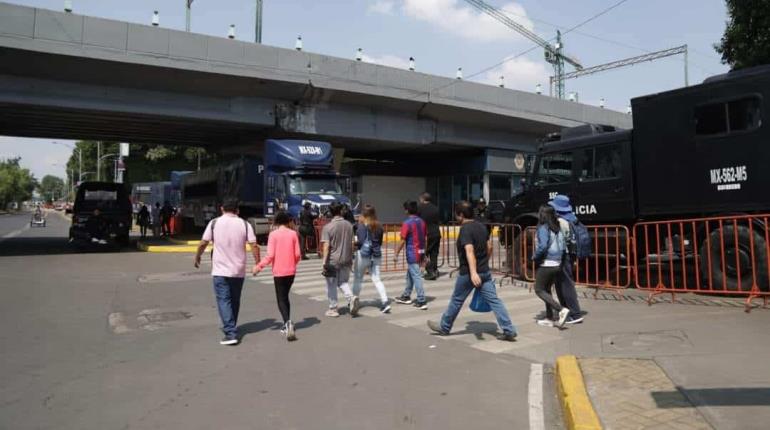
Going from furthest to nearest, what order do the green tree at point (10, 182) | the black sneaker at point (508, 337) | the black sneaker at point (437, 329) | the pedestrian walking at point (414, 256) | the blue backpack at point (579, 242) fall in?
the green tree at point (10, 182)
the pedestrian walking at point (414, 256)
the blue backpack at point (579, 242)
the black sneaker at point (437, 329)
the black sneaker at point (508, 337)

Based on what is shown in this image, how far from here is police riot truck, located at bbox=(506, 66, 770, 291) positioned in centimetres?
908

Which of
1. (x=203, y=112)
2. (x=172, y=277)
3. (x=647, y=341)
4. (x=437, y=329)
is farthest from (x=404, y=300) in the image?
(x=203, y=112)

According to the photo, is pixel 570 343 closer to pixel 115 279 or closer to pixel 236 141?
pixel 115 279

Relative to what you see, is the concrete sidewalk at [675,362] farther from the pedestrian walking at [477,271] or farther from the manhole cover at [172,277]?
the manhole cover at [172,277]

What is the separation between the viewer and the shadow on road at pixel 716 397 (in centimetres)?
435

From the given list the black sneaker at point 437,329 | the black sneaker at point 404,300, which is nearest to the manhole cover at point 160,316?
the black sneaker at point 404,300

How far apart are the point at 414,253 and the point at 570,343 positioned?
338 cm

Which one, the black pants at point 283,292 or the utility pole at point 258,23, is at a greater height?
the utility pole at point 258,23

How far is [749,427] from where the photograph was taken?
386 cm

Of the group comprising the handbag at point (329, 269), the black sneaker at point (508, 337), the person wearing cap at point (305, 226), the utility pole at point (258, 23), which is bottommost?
the black sneaker at point (508, 337)

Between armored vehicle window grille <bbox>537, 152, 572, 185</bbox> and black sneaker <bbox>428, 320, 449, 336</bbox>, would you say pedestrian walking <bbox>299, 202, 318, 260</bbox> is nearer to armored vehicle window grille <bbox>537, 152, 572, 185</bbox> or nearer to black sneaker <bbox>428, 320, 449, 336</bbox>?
armored vehicle window grille <bbox>537, 152, 572, 185</bbox>

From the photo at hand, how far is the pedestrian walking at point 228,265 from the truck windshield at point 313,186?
1282 cm

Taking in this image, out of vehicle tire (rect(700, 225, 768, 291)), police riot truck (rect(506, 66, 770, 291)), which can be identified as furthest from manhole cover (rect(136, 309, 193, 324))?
vehicle tire (rect(700, 225, 768, 291))

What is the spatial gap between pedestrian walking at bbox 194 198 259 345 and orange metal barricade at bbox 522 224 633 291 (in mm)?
5798
